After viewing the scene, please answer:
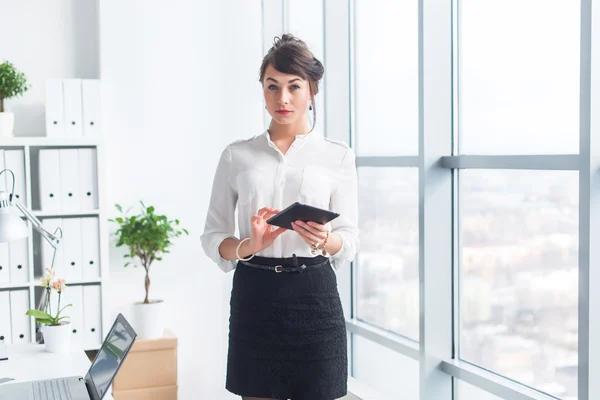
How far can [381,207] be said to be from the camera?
333 centimetres

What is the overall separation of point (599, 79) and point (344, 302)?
1.97 meters

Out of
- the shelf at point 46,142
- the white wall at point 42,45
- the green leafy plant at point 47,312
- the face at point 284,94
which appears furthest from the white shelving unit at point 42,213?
the face at point 284,94

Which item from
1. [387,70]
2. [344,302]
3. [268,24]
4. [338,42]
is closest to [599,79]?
[387,70]

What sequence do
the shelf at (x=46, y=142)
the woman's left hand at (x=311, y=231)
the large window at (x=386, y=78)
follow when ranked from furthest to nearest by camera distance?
the shelf at (x=46, y=142), the large window at (x=386, y=78), the woman's left hand at (x=311, y=231)

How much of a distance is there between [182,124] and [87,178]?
2.12 feet

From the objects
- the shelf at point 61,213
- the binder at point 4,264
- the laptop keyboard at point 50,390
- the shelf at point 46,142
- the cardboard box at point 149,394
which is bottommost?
the cardboard box at point 149,394

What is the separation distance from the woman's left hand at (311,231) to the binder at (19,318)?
74.5 inches

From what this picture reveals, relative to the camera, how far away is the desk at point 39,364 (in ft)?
7.50

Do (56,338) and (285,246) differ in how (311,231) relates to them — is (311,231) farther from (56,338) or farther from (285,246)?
(56,338)

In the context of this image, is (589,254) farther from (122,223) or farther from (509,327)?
(122,223)

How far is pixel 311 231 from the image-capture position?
2.06 m

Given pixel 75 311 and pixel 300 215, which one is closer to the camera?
pixel 300 215

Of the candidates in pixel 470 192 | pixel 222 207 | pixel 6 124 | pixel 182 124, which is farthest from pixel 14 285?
pixel 470 192

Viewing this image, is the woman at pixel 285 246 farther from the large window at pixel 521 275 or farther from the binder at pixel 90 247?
the binder at pixel 90 247
